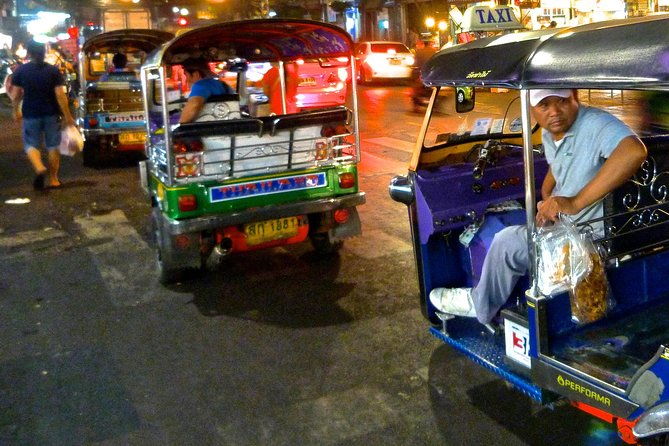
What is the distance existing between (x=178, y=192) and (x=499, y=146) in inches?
101

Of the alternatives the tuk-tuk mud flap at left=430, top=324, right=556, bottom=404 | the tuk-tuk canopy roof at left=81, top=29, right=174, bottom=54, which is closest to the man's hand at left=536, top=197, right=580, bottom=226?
the tuk-tuk mud flap at left=430, top=324, right=556, bottom=404

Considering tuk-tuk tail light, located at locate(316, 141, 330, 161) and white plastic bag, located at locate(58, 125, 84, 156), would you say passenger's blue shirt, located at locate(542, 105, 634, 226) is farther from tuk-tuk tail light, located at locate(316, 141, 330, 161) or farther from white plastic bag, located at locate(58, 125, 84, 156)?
white plastic bag, located at locate(58, 125, 84, 156)

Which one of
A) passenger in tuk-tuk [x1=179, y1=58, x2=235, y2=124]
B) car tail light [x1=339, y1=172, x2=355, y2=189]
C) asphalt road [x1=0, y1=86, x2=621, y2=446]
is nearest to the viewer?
asphalt road [x1=0, y1=86, x2=621, y2=446]

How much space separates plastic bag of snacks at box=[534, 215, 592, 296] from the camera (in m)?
3.13

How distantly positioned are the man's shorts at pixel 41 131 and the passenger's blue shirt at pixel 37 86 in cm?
8

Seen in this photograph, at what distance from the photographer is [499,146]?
4320 mm

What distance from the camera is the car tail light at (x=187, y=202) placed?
5.51 metres

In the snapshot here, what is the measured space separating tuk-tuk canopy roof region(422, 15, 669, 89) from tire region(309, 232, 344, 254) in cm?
316

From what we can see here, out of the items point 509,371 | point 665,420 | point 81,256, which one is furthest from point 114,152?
point 665,420

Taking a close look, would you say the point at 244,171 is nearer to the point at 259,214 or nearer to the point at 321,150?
the point at 259,214

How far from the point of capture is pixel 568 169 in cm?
341

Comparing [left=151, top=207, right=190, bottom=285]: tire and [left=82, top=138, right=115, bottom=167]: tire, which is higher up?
[left=82, top=138, right=115, bottom=167]: tire

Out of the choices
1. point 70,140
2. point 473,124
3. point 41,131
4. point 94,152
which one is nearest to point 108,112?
point 94,152

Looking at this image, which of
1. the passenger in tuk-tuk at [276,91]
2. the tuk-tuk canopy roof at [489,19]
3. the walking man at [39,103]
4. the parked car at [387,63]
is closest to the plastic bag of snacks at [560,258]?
the passenger in tuk-tuk at [276,91]
